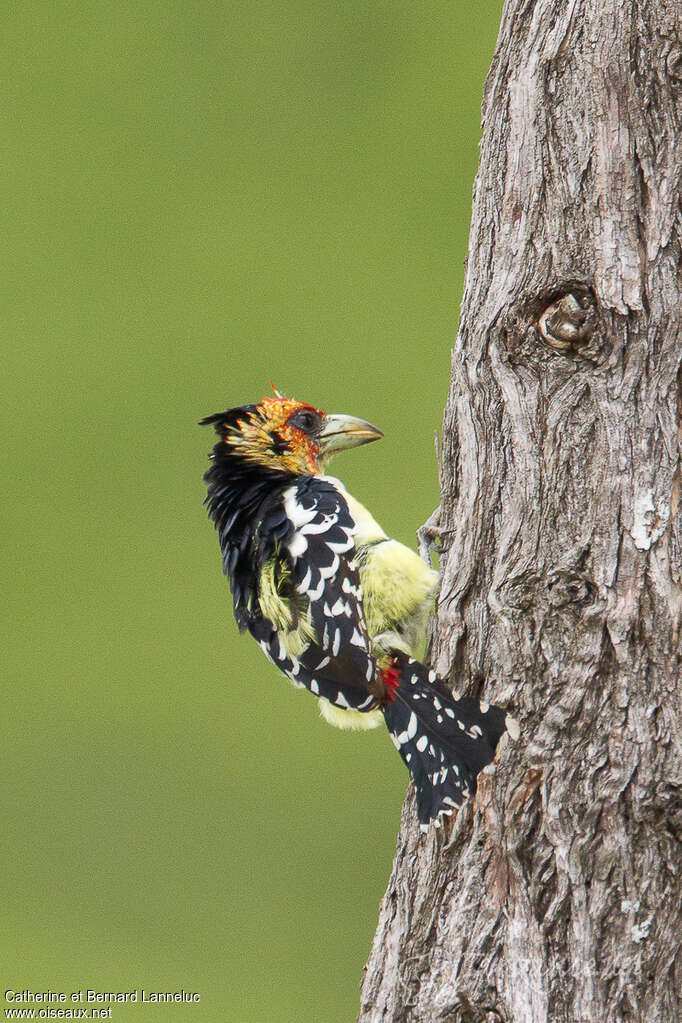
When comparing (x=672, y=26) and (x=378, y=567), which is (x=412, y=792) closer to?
(x=378, y=567)

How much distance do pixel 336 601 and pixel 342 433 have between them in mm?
524

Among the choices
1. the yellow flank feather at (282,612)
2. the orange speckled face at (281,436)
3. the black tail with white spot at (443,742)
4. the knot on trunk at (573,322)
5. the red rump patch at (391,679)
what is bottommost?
the black tail with white spot at (443,742)

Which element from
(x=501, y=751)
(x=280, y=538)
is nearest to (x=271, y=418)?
(x=280, y=538)

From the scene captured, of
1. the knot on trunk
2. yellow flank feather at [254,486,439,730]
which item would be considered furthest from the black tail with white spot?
the knot on trunk

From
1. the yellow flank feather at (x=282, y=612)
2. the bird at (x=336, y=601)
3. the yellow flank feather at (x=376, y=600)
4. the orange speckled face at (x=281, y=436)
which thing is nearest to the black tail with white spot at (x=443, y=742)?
the bird at (x=336, y=601)

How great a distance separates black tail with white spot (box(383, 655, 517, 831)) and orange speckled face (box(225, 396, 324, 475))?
2.11ft

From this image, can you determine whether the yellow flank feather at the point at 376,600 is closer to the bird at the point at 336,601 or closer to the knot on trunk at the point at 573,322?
the bird at the point at 336,601

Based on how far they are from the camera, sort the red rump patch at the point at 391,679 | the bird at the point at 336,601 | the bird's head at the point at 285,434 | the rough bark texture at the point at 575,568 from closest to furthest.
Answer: the rough bark texture at the point at 575,568
the bird at the point at 336,601
the red rump patch at the point at 391,679
the bird's head at the point at 285,434

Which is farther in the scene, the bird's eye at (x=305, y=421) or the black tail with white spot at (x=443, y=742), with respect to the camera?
the bird's eye at (x=305, y=421)

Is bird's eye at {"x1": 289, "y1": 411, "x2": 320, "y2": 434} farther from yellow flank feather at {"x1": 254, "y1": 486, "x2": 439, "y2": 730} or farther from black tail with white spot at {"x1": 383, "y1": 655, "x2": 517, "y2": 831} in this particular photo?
black tail with white spot at {"x1": 383, "y1": 655, "x2": 517, "y2": 831}

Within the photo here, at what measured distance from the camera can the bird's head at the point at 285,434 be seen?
1.99 m

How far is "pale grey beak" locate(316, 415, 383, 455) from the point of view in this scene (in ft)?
6.84

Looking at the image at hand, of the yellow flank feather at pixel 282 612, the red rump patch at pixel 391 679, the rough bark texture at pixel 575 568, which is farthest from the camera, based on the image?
the yellow flank feather at pixel 282 612

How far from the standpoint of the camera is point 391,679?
5.19 ft
